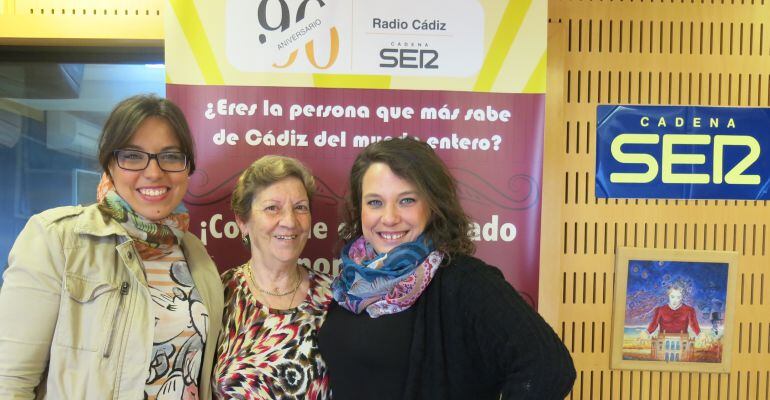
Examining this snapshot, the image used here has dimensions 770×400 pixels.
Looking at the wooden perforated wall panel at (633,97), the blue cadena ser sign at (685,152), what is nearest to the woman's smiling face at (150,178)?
the wooden perforated wall panel at (633,97)

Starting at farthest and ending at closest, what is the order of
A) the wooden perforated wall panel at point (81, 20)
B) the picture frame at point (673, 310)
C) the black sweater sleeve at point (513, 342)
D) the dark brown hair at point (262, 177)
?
the picture frame at point (673, 310)
the wooden perforated wall panel at point (81, 20)
the dark brown hair at point (262, 177)
the black sweater sleeve at point (513, 342)

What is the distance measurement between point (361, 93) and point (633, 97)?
122 cm

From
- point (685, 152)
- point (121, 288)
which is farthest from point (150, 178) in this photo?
point (685, 152)

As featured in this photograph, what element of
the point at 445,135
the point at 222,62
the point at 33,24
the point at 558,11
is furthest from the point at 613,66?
the point at 33,24

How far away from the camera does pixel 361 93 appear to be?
82.9 inches

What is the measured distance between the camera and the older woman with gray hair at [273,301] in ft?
5.10

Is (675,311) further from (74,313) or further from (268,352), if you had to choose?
(74,313)

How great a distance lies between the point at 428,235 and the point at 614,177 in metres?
1.20

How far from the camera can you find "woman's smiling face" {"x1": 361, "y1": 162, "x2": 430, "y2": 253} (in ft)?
4.85

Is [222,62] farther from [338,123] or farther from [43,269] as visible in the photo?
[43,269]

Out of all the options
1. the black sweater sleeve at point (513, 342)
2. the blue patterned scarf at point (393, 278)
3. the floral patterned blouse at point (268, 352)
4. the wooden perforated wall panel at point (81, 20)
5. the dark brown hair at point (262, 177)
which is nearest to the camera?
the black sweater sleeve at point (513, 342)

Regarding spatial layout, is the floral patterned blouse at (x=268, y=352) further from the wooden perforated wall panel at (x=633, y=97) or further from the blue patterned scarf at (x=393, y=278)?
the wooden perforated wall panel at (x=633, y=97)

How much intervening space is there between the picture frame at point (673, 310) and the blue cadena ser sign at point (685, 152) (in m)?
0.28

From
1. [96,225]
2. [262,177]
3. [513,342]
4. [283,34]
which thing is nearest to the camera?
[513,342]
